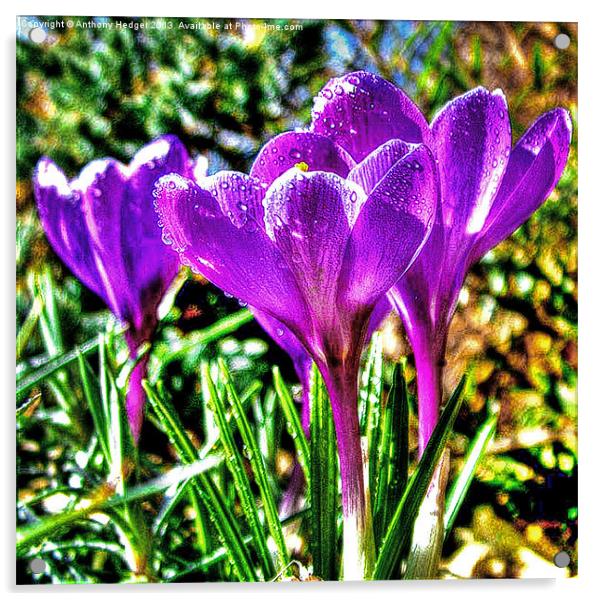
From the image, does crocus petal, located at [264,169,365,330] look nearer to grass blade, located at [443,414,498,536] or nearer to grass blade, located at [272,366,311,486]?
grass blade, located at [272,366,311,486]

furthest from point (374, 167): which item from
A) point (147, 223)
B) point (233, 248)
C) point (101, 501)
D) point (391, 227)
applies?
point (101, 501)

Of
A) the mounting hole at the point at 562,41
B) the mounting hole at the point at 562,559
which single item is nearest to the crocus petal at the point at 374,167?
the mounting hole at the point at 562,41

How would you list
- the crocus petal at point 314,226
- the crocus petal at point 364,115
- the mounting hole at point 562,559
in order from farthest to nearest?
the mounting hole at point 562,559 → the crocus petal at point 364,115 → the crocus petal at point 314,226

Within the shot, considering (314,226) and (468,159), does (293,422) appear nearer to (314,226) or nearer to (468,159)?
(314,226)

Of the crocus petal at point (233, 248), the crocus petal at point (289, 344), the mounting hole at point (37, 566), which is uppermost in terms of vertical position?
the crocus petal at point (233, 248)

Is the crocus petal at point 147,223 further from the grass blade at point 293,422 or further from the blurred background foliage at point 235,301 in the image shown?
the grass blade at point 293,422

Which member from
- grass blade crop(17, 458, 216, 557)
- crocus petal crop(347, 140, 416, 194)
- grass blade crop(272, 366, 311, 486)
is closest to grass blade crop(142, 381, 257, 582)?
grass blade crop(17, 458, 216, 557)
